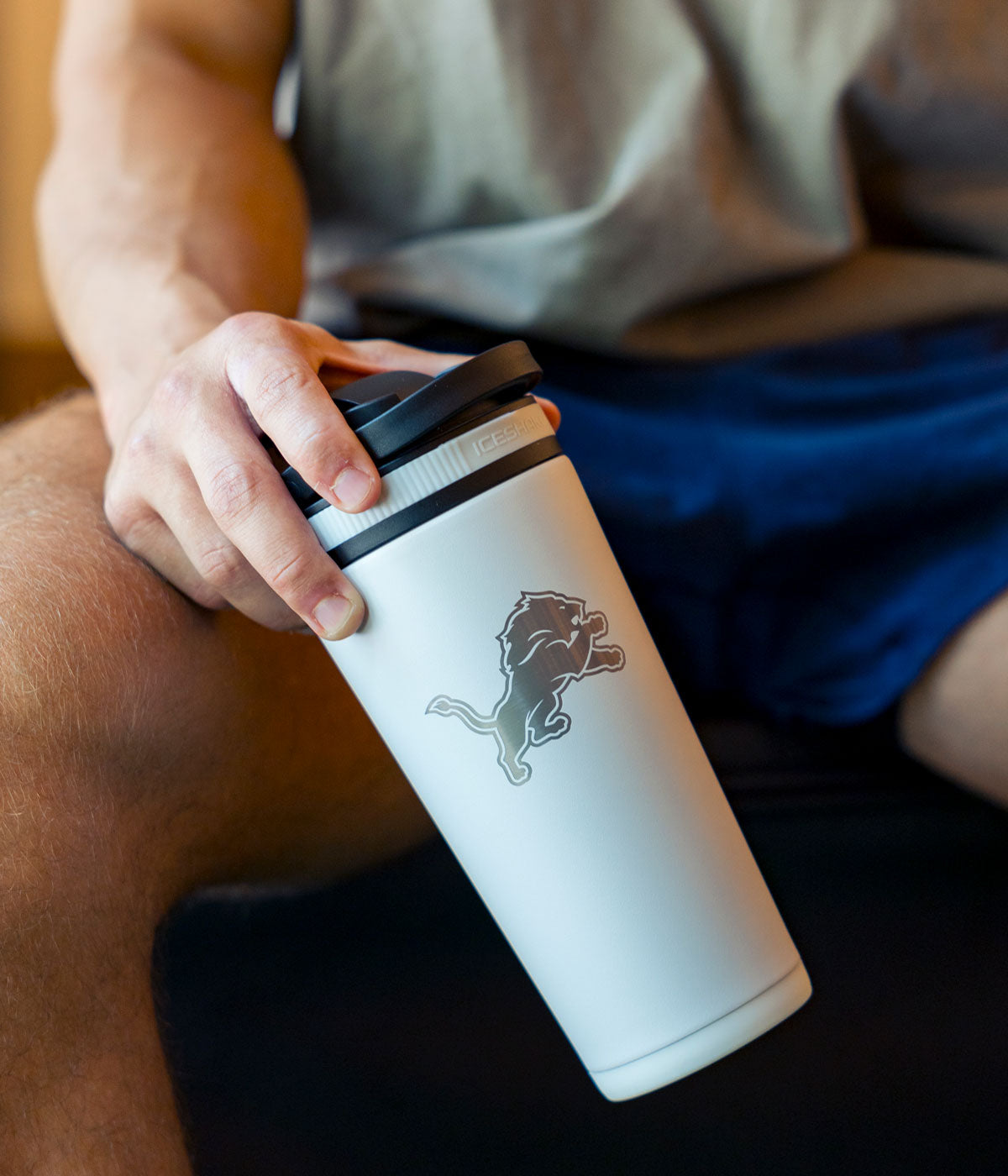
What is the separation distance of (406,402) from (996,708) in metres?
0.45

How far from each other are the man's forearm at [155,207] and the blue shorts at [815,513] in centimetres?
26

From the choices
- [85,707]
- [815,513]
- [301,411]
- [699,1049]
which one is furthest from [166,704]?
[815,513]

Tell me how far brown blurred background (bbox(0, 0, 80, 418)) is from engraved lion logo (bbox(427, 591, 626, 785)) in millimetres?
1289

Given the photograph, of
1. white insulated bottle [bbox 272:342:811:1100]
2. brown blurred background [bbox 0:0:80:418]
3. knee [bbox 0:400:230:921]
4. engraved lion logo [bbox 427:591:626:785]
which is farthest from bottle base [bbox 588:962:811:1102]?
brown blurred background [bbox 0:0:80:418]

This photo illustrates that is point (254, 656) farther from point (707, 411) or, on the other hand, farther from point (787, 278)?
point (787, 278)

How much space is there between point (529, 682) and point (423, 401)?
0.11m

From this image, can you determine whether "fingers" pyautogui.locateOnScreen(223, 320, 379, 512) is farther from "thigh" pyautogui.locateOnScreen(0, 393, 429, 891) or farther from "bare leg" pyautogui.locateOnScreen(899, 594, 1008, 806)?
"bare leg" pyautogui.locateOnScreen(899, 594, 1008, 806)

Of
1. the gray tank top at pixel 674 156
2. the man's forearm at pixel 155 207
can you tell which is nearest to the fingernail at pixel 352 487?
the man's forearm at pixel 155 207

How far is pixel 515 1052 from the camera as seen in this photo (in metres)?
0.61

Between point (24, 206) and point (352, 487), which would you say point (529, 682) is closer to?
point (352, 487)

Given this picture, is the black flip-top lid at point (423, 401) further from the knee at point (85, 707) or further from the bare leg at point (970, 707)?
the bare leg at point (970, 707)

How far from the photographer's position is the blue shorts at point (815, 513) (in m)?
0.67

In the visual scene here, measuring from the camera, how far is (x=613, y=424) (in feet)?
2.42

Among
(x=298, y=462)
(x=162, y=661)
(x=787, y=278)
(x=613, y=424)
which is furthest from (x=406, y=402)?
(x=787, y=278)
